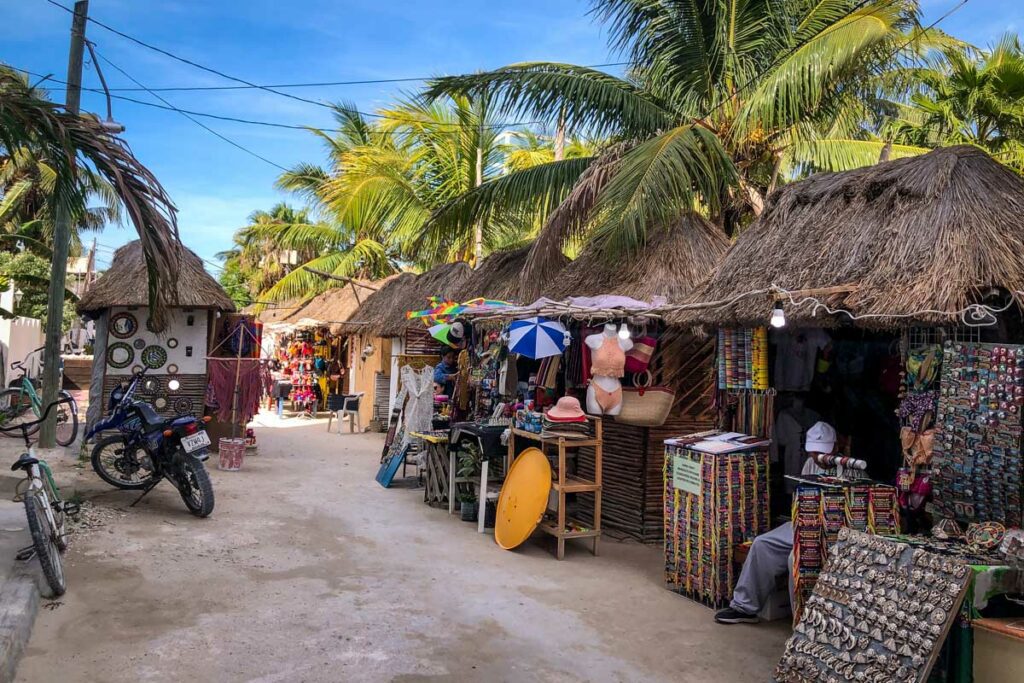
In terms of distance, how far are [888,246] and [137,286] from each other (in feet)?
33.9

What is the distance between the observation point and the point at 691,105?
10555mm

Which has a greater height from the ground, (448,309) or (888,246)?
(888,246)

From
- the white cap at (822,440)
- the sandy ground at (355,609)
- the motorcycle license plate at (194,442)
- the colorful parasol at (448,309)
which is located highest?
the colorful parasol at (448,309)

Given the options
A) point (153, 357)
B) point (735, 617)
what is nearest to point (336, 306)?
point (153, 357)

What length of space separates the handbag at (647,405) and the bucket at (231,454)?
6.18 m

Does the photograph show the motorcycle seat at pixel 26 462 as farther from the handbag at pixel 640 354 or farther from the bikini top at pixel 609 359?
the handbag at pixel 640 354

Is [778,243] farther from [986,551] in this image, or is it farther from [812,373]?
[986,551]

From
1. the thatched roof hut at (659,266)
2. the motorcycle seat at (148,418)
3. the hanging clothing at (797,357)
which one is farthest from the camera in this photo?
the thatched roof hut at (659,266)

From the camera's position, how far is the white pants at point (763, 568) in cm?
536

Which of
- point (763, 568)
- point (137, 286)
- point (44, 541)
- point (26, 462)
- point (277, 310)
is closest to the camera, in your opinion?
point (44, 541)

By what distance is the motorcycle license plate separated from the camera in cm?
794

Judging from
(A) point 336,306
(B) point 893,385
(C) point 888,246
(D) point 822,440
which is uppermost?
(A) point 336,306

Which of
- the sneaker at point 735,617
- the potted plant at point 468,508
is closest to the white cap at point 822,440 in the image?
the sneaker at point 735,617

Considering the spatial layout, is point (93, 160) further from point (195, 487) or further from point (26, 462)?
point (195, 487)
